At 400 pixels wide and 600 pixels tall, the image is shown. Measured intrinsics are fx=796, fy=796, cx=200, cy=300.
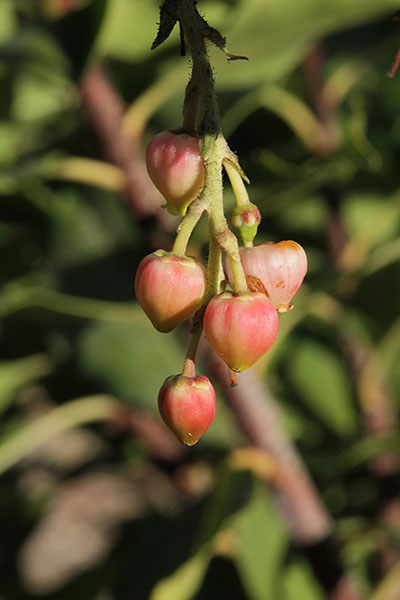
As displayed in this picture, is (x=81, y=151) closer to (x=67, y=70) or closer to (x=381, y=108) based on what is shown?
(x=67, y=70)

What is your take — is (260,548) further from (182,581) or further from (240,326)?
(240,326)

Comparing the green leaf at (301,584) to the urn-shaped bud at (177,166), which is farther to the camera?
the green leaf at (301,584)

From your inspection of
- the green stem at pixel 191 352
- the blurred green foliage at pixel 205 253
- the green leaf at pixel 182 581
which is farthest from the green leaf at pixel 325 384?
the green stem at pixel 191 352

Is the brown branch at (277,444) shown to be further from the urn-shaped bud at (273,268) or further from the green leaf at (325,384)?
the urn-shaped bud at (273,268)

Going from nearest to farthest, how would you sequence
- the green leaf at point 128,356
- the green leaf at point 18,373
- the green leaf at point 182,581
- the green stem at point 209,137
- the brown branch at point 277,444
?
the green stem at point 209,137 → the green leaf at point 182,581 → the brown branch at point 277,444 → the green leaf at point 128,356 → the green leaf at point 18,373

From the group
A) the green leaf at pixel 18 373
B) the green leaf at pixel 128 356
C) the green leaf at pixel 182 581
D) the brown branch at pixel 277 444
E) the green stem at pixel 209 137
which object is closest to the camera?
the green stem at pixel 209 137

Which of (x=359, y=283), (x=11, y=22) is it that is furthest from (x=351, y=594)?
(x=11, y=22)

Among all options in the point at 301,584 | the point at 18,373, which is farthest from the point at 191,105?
the point at 18,373
